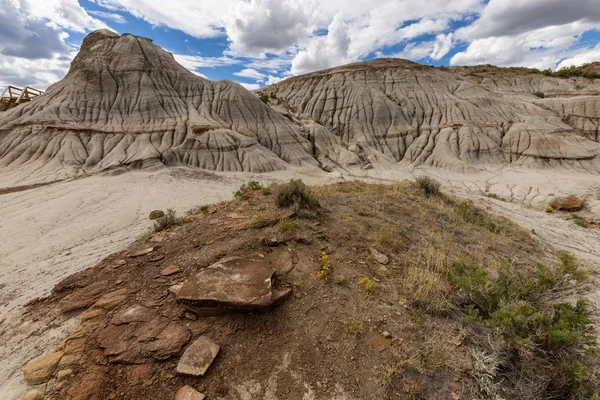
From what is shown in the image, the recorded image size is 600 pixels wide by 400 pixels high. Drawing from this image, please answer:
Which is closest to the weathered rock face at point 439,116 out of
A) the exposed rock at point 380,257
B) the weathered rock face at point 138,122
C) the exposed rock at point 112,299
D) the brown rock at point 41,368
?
the weathered rock face at point 138,122

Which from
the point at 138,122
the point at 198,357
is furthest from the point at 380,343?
the point at 138,122

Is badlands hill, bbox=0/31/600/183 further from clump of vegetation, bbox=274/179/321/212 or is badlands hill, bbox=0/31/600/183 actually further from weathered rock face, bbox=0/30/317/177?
clump of vegetation, bbox=274/179/321/212

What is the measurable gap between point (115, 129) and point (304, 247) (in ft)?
81.4

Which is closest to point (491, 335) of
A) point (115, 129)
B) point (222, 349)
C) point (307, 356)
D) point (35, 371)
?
point (307, 356)

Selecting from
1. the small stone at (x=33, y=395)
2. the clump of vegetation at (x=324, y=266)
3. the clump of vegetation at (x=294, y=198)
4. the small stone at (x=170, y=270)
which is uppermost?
the clump of vegetation at (x=294, y=198)

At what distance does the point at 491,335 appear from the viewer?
11.4 feet

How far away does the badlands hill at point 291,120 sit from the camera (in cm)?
2122

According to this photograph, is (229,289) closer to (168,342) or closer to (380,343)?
(168,342)

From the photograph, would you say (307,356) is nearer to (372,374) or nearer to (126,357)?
(372,374)

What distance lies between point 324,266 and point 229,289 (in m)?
1.65

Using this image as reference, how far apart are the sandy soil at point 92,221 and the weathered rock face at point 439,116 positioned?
5.87m

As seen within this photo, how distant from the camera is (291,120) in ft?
113

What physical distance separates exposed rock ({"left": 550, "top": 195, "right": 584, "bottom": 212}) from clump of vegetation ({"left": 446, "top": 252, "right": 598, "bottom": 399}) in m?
17.4

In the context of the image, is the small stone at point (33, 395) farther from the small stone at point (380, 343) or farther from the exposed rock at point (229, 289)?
the small stone at point (380, 343)
